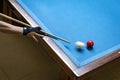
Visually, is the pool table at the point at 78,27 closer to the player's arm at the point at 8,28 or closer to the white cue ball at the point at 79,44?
the white cue ball at the point at 79,44

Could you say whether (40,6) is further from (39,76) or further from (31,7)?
(39,76)

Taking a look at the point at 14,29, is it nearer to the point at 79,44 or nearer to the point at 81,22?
the point at 79,44

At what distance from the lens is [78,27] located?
7.02 feet

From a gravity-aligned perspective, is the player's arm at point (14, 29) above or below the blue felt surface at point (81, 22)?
above

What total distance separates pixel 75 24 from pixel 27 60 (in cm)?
81

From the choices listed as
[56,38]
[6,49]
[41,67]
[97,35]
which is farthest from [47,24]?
[6,49]

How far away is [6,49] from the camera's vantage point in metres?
2.71

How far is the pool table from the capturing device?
180 centimetres

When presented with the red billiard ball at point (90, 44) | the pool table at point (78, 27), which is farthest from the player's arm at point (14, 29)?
the red billiard ball at point (90, 44)

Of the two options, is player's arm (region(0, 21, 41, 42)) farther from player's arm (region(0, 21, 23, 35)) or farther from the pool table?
the pool table

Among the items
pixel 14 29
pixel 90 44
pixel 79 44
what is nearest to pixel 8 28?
pixel 14 29

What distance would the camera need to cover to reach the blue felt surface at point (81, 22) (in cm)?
189

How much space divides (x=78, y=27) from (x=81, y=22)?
0.09 meters

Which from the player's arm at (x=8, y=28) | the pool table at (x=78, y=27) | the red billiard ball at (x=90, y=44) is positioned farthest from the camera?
the red billiard ball at (x=90, y=44)
